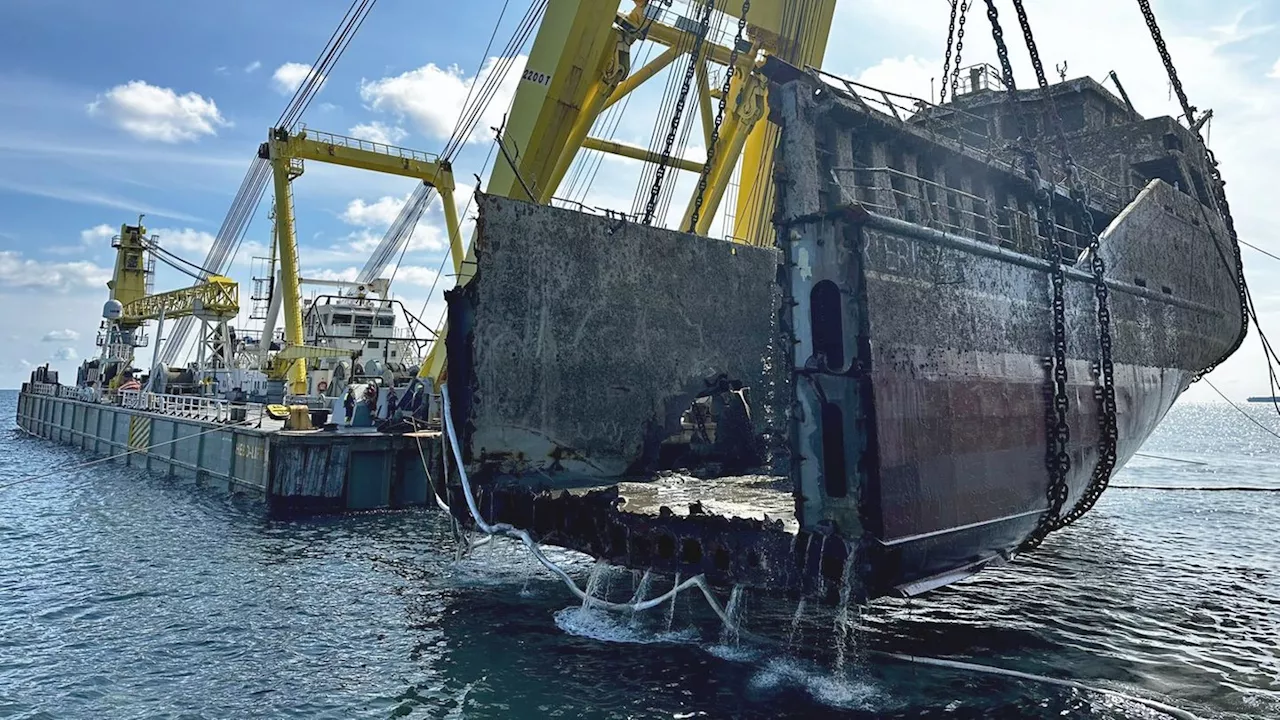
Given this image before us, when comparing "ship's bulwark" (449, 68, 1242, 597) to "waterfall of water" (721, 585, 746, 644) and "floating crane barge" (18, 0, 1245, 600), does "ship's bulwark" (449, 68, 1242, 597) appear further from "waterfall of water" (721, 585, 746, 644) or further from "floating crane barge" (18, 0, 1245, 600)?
"waterfall of water" (721, 585, 746, 644)

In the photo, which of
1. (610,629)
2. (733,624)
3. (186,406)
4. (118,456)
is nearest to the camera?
(733,624)

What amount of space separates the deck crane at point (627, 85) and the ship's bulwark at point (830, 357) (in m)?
5.14

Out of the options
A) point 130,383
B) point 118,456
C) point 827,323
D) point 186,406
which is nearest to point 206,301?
point 130,383

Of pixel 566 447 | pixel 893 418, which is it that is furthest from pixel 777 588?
pixel 566 447

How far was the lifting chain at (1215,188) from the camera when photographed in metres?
12.4

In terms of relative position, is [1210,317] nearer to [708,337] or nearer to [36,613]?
[708,337]

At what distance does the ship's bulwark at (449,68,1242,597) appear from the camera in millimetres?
5941

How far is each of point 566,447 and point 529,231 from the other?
2.68 m

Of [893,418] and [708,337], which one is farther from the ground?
[708,337]

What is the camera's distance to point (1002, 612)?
901 centimetres

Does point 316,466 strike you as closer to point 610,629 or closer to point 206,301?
point 610,629

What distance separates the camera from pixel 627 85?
18.6 m

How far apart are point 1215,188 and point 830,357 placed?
14208 mm

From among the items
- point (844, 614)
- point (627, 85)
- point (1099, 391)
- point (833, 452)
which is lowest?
point (844, 614)
